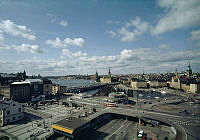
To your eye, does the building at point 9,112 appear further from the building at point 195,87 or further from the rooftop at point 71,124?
the building at point 195,87

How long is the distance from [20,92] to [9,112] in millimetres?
56735

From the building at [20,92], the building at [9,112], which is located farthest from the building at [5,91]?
the building at [9,112]

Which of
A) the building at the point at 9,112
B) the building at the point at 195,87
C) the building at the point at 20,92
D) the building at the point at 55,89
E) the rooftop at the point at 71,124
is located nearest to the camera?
the rooftop at the point at 71,124

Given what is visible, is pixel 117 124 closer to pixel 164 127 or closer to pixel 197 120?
pixel 164 127

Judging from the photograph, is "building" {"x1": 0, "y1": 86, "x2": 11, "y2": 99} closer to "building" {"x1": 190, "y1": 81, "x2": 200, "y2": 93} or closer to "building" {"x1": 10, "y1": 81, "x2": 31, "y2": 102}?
"building" {"x1": 10, "y1": 81, "x2": 31, "y2": 102}

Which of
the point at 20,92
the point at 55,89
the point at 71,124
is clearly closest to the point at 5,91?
the point at 20,92

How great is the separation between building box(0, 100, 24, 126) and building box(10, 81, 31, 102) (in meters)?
49.1

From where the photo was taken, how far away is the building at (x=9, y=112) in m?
55.2

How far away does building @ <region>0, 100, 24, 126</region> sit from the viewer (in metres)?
55.2

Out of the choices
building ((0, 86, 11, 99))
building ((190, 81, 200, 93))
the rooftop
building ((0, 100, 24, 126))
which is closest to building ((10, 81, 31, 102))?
building ((0, 86, 11, 99))

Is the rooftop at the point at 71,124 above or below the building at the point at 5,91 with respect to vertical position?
below

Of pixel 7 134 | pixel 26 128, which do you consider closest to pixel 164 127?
pixel 26 128

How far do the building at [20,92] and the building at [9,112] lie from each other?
161 ft

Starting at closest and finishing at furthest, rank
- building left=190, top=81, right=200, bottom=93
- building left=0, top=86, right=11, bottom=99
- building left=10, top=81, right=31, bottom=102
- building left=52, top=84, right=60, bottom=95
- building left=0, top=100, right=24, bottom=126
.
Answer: building left=0, top=100, right=24, bottom=126 → building left=0, top=86, right=11, bottom=99 → building left=10, top=81, right=31, bottom=102 → building left=52, top=84, right=60, bottom=95 → building left=190, top=81, right=200, bottom=93
